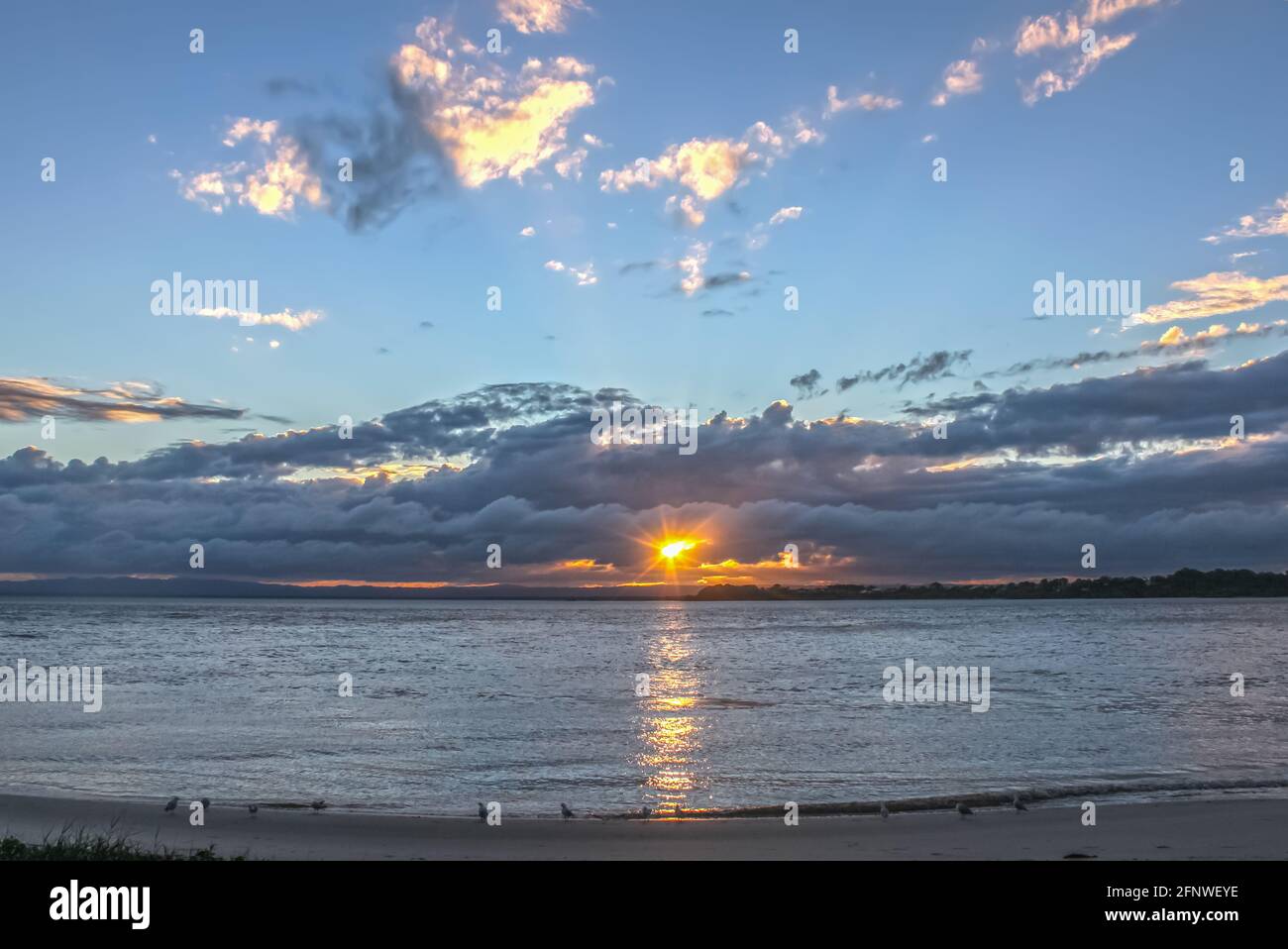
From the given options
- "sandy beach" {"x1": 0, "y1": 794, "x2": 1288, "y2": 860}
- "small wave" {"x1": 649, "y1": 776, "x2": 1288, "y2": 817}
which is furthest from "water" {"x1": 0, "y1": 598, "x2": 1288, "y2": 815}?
"sandy beach" {"x1": 0, "y1": 794, "x2": 1288, "y2": 860}

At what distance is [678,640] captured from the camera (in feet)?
372

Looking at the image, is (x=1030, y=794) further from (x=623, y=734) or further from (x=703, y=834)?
(x=623, y=734)

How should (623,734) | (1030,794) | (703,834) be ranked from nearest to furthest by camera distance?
(703,834) < (1030,794) < (623,734)

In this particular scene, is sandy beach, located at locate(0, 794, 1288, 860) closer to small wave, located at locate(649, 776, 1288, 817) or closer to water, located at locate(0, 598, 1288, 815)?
small wave, located at locate(649, 776, 1288, 817)

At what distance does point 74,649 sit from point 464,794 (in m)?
75.5

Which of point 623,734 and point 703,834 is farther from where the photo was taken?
point 623,734

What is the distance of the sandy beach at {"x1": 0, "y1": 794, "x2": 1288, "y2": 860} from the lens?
1591cm

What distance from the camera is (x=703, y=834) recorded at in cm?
1777

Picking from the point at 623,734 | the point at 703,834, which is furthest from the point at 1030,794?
the point at 623,734

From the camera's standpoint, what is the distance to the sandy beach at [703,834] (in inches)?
627

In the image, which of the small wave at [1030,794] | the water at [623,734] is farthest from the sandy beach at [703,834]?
the water at [623,734]
